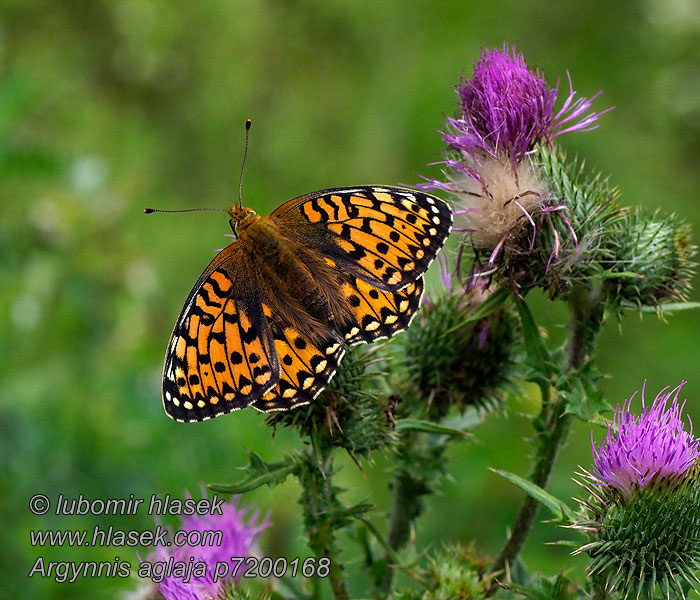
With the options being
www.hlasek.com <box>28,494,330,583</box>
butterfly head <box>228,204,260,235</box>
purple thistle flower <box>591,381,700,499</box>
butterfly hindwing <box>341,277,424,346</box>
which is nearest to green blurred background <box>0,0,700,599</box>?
www.hlasek.com <box>28,494,330,583</box>

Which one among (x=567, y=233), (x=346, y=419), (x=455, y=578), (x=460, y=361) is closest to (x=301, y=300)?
(x=346, y=419)

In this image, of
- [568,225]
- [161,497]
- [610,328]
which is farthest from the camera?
[610,328]

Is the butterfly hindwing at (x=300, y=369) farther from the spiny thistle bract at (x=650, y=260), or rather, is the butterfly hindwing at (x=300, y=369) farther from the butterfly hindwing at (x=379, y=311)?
the spiny thistle bract at (x=650, y=260)

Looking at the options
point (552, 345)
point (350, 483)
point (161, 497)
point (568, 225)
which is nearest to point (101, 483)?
point (161, 497)

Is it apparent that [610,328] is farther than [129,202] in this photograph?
Yes

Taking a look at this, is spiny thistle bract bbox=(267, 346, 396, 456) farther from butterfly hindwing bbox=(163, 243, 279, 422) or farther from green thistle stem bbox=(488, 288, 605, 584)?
green thistle stem bbox=(488, 288, 605, 584)

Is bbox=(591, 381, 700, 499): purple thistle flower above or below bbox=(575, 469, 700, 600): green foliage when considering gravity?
above

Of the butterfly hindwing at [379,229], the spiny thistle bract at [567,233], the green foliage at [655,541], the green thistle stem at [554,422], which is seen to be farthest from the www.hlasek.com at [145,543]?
the spiny thistle bract at [567,233]

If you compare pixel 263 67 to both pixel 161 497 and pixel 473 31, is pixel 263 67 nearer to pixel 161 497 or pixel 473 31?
pixel 473 31
